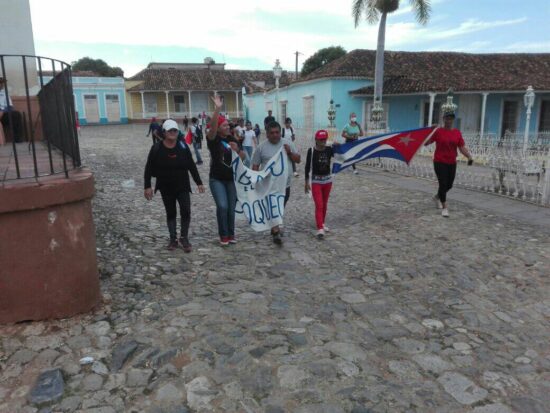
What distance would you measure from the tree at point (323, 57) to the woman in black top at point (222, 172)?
144 feet

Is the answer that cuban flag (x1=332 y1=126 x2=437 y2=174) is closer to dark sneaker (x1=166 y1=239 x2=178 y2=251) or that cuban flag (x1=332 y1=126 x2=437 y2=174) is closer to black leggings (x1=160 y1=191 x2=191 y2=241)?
black leggings (x1=160 y1=191 x2=191 y2=241)

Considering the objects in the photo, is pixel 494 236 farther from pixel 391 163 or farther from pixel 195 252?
pixel 391 163

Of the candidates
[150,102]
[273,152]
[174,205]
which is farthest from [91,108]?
[174,205]

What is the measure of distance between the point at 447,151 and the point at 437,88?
14.6 meters

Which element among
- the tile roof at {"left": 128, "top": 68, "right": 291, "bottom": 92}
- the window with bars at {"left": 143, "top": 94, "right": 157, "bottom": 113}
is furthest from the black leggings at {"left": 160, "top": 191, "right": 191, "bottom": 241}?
the window with bars at {"left": 143, "top": 94, "right": 157, "bottom": 113}

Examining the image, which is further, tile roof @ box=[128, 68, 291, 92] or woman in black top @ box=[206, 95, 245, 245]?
tile roof @ box=[128, 68, 291, 92]

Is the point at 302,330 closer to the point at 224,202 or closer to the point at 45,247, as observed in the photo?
the point at 45,247

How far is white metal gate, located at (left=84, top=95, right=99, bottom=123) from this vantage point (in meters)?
42.9

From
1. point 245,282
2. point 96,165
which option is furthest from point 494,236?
point 96,165

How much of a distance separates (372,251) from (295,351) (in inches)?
104

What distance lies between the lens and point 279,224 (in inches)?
226

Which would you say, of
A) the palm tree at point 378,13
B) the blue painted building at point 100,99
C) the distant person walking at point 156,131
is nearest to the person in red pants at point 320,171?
the distant person walking at point 156,131

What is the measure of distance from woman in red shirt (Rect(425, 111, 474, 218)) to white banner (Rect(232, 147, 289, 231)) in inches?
114

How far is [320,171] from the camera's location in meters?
6.13
